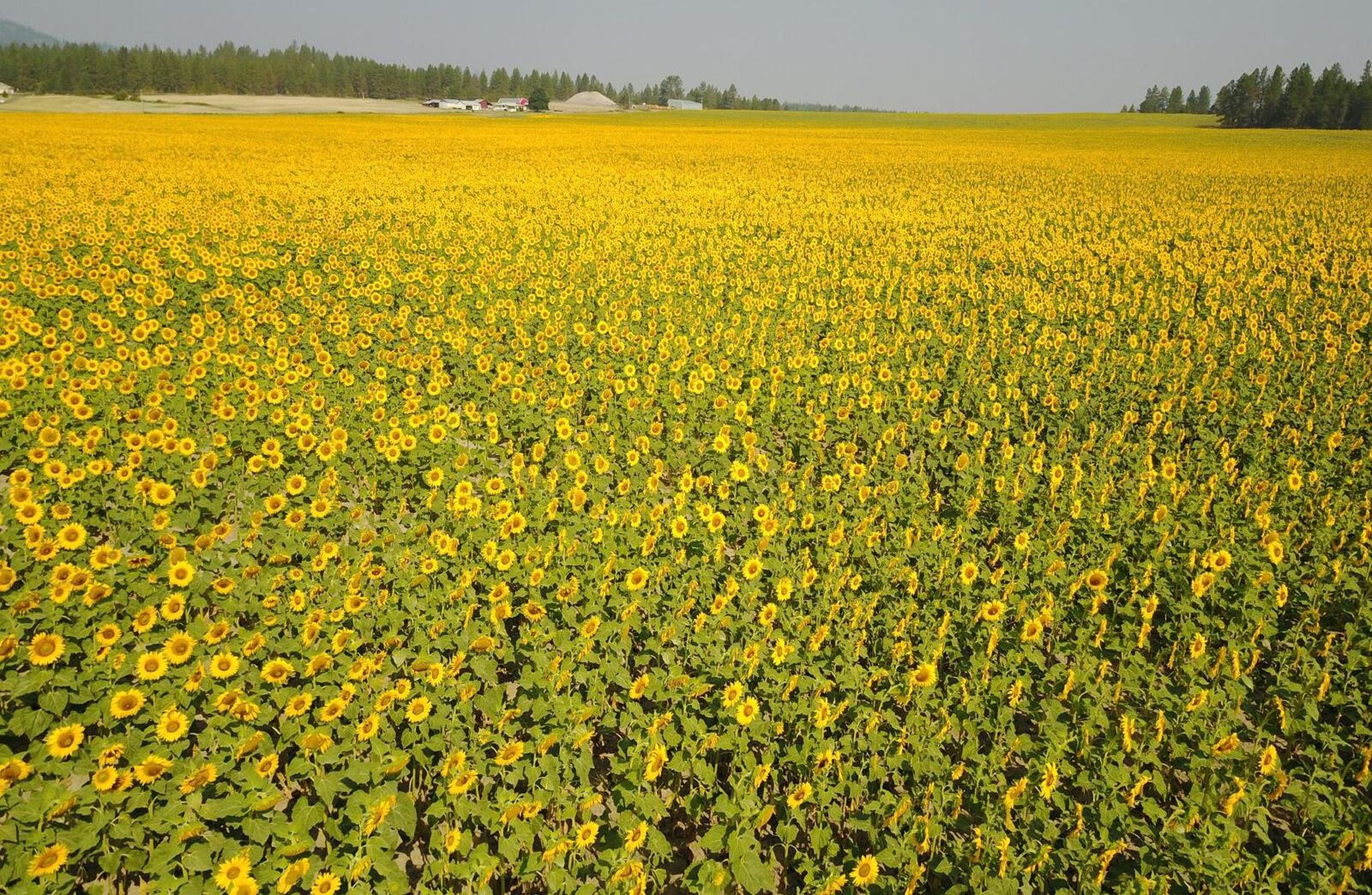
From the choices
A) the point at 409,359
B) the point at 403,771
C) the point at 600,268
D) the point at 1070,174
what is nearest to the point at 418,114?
the point at 1070,174

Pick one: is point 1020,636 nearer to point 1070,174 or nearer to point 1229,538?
point 1229,538

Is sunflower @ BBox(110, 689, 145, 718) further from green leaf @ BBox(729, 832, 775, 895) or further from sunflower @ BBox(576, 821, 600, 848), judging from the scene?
green leaf @ BBox(729, 832, 775, 895)

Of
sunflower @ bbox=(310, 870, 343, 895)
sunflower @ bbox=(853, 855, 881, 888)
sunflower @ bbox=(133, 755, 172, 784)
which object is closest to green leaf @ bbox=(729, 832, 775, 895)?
sunflower @ bbox=(853, 855, 881, 888)

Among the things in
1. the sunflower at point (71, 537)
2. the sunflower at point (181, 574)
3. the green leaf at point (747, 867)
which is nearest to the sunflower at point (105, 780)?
the sunflower at point (181, 574)

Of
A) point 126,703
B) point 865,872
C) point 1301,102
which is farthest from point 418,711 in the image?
point 1301,102

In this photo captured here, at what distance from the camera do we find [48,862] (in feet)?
Answer: 8.11

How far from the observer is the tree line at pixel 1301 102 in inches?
3012

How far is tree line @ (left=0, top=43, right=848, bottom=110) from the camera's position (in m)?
98.6

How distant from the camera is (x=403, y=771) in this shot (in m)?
3.42

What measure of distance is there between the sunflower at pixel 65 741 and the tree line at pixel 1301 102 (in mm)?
111259

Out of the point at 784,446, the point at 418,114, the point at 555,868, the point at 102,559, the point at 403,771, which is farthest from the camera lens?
the point at 418,114

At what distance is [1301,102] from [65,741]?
377ft

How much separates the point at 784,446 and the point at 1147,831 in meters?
4.74

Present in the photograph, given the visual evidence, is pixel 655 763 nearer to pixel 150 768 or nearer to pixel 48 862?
pixel 150 768
